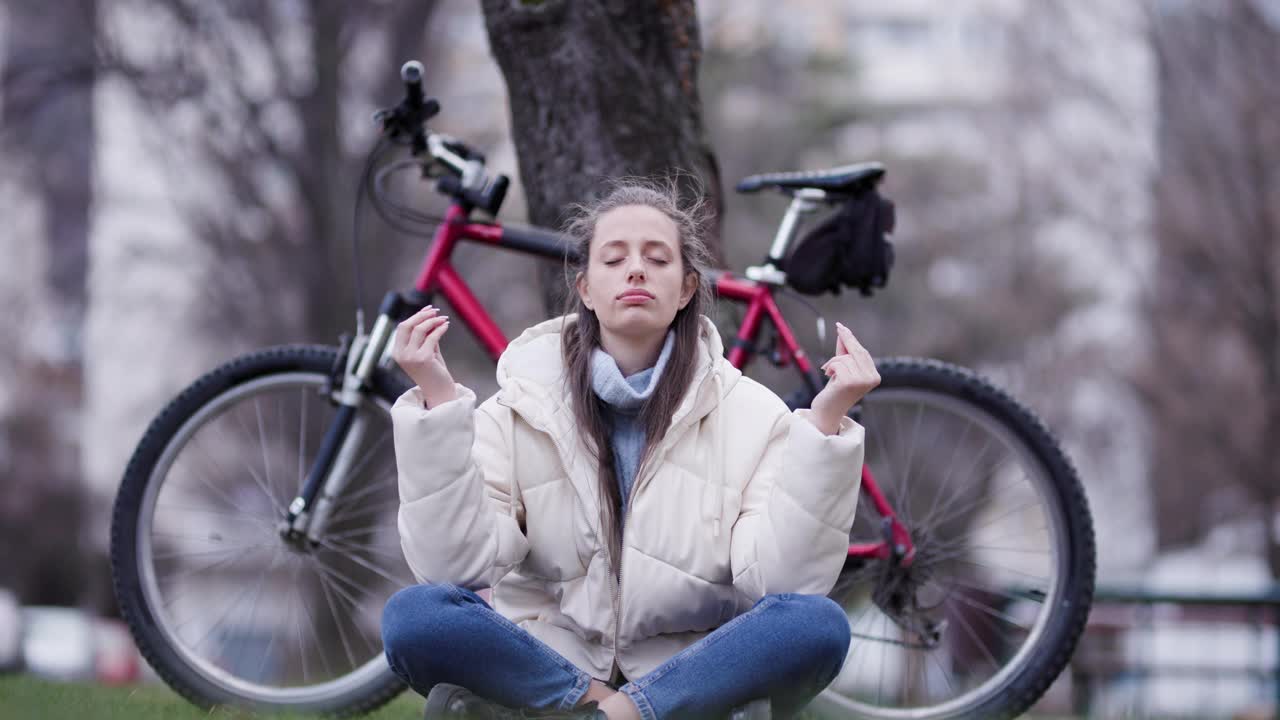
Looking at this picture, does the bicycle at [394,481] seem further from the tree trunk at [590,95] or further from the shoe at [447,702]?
the shoe at [447,702]

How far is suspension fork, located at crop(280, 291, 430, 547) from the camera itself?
3318mm

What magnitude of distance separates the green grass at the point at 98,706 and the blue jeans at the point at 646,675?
0.66m

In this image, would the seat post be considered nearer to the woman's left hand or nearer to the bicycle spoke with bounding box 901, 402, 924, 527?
the bicycle spoke with bounding box 901, 402, 924, 527

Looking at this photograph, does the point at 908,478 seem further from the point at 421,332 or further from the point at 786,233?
the point at 421,332

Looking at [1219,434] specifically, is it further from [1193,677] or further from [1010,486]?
[1010,486]

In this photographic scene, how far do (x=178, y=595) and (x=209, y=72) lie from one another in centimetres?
710

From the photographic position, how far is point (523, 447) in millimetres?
2676

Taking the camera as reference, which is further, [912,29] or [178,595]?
[912,29]

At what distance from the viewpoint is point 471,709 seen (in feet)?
A: 7.97

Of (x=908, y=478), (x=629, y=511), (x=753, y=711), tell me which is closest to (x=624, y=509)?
(x=629, y=511)

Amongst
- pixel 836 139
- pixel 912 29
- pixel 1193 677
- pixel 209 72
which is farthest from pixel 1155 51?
pixel 912 29

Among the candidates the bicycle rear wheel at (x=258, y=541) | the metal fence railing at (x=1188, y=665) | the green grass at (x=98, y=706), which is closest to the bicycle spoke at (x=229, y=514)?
the bicycle rear wheel at (x=258, y=541)

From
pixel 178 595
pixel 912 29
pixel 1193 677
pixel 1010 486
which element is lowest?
pixel 1193 677

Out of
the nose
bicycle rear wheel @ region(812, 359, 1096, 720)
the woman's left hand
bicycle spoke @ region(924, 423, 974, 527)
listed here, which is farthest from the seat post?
the woman's left hand
